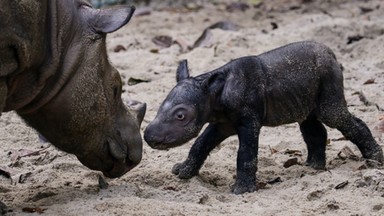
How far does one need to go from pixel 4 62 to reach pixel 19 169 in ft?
4.34

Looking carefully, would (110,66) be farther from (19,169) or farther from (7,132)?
(7,132)

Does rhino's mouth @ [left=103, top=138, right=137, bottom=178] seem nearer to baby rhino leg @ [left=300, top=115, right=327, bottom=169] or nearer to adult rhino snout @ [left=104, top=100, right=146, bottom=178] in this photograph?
adult rhino snout @ [left=104, top=100, right=146, bottom=178]

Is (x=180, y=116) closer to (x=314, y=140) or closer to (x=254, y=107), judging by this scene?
(x=254, y=107)

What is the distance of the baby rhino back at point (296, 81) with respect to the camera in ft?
15.3

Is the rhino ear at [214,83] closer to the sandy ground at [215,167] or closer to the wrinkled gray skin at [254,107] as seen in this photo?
the wrinkled gray skin at [254,107]

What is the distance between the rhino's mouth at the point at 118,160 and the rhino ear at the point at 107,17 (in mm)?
560

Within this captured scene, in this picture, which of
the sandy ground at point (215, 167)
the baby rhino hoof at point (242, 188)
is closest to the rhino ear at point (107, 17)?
the sandy ground at point (215, 167)

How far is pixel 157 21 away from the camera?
9.93 metres

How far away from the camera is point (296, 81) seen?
185 inches

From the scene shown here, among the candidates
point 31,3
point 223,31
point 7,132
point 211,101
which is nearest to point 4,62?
point 31,3

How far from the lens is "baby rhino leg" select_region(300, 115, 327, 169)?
4.86 meters

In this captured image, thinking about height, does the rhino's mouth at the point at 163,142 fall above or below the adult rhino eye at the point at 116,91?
below

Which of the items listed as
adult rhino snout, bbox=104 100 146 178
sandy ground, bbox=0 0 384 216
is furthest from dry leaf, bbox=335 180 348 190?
adult rhino snout, bbox=104 100 146 178

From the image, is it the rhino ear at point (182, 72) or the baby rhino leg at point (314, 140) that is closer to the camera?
the rhino ear at point (182, 72)
